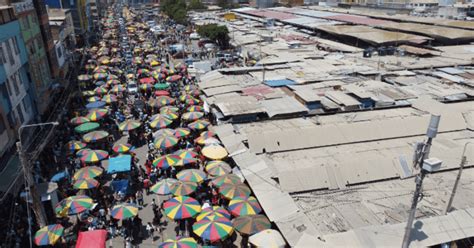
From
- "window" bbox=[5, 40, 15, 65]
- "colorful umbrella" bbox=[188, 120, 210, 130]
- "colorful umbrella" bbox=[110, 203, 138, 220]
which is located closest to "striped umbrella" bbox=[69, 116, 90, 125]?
"window" bbox=[5, 40, 15, 65]

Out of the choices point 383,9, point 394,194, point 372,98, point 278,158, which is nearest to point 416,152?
point 394,194

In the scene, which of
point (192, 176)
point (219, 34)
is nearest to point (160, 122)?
point (192, 176)

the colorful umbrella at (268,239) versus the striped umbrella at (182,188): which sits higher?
the colorful umbrella at (268,239)

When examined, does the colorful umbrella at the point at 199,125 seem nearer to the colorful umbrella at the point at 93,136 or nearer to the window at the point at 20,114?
the colorful umbrella at the point at 93,136

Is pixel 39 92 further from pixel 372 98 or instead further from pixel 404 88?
pixel 404 88

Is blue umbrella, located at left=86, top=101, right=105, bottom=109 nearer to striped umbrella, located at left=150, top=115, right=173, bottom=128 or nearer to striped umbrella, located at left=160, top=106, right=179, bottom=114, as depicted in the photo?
striped umbrella, located at left=160, top=106, right=179, bottom=114

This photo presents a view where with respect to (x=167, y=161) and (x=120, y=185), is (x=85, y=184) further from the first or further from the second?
(x=167, y=161)

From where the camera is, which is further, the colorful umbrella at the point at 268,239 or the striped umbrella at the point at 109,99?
the striped umbrella at the point at 109,99

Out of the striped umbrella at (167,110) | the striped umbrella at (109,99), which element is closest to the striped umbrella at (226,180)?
the striped umbrella at (167,110)
